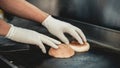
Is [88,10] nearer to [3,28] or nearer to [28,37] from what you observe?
[28,37]

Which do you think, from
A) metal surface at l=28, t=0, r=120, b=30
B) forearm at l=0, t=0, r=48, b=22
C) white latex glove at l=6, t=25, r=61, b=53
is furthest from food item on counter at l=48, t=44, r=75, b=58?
metal surface at l=28, t=0, r=120, b=30

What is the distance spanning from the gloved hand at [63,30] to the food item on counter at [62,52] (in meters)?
0.09

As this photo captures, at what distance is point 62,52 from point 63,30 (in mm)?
205

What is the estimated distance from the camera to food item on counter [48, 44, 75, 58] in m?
1.43

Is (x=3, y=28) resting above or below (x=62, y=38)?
above

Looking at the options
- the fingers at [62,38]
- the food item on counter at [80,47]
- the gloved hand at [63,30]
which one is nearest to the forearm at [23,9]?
the gloved hand at [63,30]

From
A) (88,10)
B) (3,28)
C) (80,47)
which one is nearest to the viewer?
(3,28)

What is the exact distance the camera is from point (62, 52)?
144 cm

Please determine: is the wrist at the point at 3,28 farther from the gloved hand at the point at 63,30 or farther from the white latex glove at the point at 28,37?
the gloved hand at the point at 63,30

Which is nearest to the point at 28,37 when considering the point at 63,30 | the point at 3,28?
the point at 3,28

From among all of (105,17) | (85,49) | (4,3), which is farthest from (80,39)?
(4,3)

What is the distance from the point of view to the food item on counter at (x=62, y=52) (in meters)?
1.43

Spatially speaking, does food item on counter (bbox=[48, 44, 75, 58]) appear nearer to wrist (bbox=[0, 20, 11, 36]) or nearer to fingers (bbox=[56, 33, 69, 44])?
fingers (bbox=[56, 33, 69, 44])

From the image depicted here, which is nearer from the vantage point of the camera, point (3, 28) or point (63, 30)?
point (3, 28)
